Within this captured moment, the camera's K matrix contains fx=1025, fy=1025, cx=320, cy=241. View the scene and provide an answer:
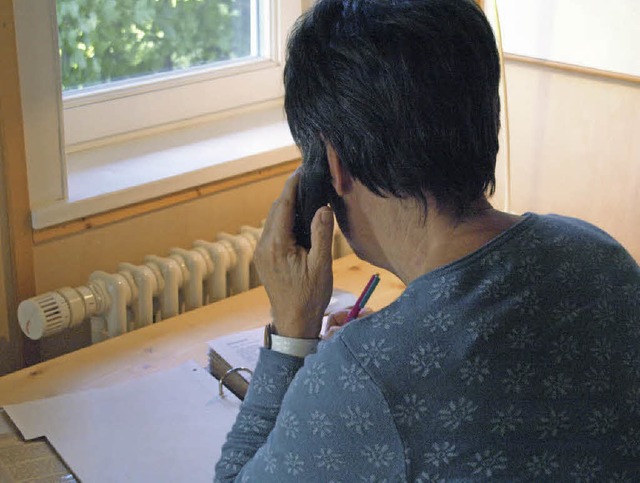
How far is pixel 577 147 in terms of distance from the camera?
86.7 inches

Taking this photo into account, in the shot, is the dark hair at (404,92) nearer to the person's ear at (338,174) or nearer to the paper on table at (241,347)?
the person's ear at (338,174)

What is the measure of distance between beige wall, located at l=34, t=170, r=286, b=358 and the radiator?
0.04 metres

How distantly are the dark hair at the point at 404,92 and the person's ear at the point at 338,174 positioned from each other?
0.5 inches

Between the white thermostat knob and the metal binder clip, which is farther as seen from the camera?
the white thermostat knob

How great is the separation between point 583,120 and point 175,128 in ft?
2.90

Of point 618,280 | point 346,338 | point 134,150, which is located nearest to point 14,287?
point 134,150

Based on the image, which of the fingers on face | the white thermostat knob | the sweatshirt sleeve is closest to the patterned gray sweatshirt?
the sweatshirt sleeve

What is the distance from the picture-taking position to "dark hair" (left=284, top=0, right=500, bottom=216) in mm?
1074

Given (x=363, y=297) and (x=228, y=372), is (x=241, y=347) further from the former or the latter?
(x=363, y=297)

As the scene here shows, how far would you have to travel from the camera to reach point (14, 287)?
6.09ft

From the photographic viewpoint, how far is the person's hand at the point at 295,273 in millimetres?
1256

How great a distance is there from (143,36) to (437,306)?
52.7 inches

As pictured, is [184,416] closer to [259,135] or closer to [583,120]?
[259,135]

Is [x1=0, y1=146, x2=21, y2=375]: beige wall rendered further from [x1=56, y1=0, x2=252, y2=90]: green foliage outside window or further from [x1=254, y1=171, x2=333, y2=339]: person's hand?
[x1=254, y1=171, x2=333, y2=339]: person's hand
